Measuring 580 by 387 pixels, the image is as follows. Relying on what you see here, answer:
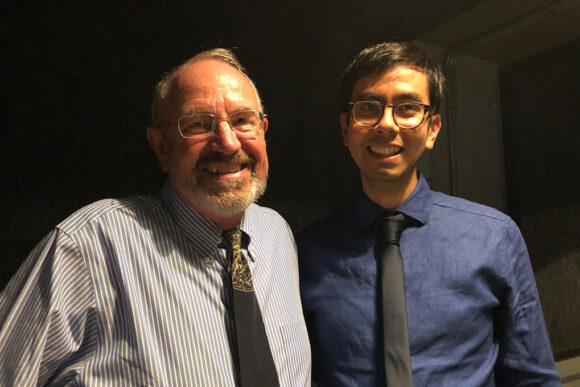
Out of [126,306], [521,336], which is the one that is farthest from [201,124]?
[521,336]

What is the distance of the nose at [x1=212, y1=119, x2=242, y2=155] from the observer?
1.03 metres

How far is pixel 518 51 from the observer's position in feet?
5.75

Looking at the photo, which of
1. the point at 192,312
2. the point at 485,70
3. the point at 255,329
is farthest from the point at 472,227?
the point at 485,70

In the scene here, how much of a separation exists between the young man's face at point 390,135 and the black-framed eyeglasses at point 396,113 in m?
0.01

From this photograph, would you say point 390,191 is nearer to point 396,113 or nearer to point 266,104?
point 396,113

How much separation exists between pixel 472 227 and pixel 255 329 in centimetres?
67

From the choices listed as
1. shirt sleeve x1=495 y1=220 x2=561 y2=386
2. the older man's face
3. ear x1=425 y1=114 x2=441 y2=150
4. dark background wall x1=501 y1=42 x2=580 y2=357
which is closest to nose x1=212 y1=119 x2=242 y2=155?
the older man's face

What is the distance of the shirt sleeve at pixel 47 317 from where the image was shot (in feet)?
2.62

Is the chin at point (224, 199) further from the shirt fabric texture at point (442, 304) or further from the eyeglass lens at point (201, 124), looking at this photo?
the shirt fabric texture at point (442, 304)

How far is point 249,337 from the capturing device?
921 millimetres

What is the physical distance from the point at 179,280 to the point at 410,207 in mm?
667

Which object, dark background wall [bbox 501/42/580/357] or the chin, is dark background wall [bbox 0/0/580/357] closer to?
dark background wall [bbox 501/42/580/357]

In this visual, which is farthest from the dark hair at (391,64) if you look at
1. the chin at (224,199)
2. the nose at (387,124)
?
the chin at (224,199)

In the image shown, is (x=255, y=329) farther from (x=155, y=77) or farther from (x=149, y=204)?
(x=155, y=77)
